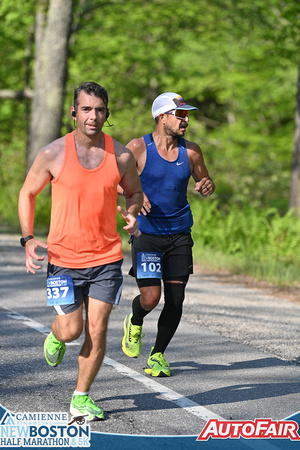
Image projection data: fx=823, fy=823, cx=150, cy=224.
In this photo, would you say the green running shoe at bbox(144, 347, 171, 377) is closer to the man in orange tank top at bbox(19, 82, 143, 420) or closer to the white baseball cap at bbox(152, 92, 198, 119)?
the man in orange tank top at bbox(19, 82, 143, 420)

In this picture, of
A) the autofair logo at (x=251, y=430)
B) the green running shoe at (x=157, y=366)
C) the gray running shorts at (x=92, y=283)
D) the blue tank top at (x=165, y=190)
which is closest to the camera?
the autofair logo at (x=251, y=430)

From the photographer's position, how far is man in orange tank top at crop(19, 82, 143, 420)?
5.02 meters

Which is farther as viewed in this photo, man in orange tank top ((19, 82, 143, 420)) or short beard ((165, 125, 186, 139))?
short beard ((165, 125, 186, 139))

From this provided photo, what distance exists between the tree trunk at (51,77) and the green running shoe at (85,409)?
15.7m

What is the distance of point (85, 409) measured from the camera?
5.03m

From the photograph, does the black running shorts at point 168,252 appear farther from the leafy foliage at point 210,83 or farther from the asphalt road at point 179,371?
the leafy foliage at point 210,83

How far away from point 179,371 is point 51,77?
15.0m

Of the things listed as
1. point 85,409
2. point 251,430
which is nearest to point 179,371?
point 251,430

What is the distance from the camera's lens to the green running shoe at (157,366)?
6.41 meters

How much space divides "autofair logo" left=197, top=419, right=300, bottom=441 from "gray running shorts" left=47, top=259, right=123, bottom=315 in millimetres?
982

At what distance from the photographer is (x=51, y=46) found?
20.4 m

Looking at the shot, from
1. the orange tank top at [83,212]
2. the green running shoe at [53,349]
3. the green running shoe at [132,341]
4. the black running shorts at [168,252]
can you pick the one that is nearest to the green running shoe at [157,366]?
the green running shoe at [132,341]

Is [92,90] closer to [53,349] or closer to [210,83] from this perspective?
[53,349]

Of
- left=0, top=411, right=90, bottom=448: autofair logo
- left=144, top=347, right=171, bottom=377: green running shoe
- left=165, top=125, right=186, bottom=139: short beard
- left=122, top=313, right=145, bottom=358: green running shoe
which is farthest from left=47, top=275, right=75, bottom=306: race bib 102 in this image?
left=165, top=125, right=186, bottom=139: short beard
